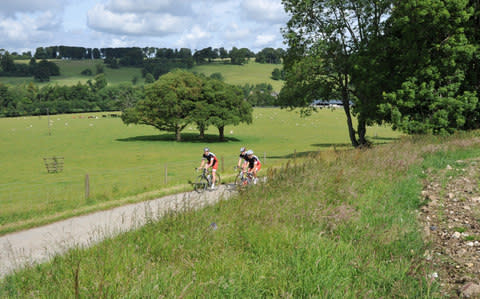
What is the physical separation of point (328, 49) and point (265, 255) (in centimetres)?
3227

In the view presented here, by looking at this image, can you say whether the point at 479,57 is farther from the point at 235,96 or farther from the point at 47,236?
the point at 235,96

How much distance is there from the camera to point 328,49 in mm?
35406

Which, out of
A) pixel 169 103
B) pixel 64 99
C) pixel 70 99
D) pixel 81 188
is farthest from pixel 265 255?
pixel 64 99

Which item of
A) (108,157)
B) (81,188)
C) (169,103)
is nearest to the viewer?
(81,188)

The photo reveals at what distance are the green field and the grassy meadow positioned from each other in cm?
899

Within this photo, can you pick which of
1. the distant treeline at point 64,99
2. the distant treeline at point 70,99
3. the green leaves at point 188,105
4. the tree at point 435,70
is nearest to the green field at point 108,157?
the green leaves at point 188,105

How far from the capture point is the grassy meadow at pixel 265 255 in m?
4.93

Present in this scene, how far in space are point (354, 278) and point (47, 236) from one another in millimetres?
9992

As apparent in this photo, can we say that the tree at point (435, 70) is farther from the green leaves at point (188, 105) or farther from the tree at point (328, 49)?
the green leaves at point (188, 105)

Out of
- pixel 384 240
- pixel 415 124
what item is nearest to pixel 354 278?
pixel 384 240

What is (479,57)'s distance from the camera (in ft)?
88.2

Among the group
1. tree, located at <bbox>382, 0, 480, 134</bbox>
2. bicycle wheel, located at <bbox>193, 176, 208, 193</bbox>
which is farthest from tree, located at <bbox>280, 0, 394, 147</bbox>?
bicycle wheel, located at <bbox>193, 176, 208, 193</bbox>

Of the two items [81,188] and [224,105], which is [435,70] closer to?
[81,188]

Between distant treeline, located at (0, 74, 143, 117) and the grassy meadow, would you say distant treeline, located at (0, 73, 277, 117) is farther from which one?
the grassy meadow
